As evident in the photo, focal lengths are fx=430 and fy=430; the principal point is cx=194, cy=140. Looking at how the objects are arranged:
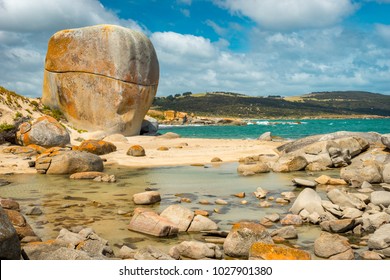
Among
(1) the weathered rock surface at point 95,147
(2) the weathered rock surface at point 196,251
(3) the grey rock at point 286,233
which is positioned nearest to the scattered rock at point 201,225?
(3) the grey rock at point 286,233

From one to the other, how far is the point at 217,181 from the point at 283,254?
Answer: 30.6 ft

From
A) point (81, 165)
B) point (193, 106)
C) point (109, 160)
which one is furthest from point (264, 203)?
point (193, 106)

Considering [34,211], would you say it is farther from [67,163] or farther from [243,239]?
[67,163]

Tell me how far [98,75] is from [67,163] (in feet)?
53.3

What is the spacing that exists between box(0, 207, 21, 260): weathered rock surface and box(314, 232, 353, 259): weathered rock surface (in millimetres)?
5101

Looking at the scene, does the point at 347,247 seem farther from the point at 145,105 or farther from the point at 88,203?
the point at 145,105

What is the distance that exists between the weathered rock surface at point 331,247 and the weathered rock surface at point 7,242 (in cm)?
510

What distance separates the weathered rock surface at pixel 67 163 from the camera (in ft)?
58.0

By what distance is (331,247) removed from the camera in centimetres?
762

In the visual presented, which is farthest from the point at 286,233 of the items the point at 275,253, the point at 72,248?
the point at 72,248

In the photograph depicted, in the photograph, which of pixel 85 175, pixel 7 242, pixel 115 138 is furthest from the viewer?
pixel 115 138

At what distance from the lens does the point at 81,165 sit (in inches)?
699

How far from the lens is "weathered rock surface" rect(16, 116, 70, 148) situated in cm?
2472
